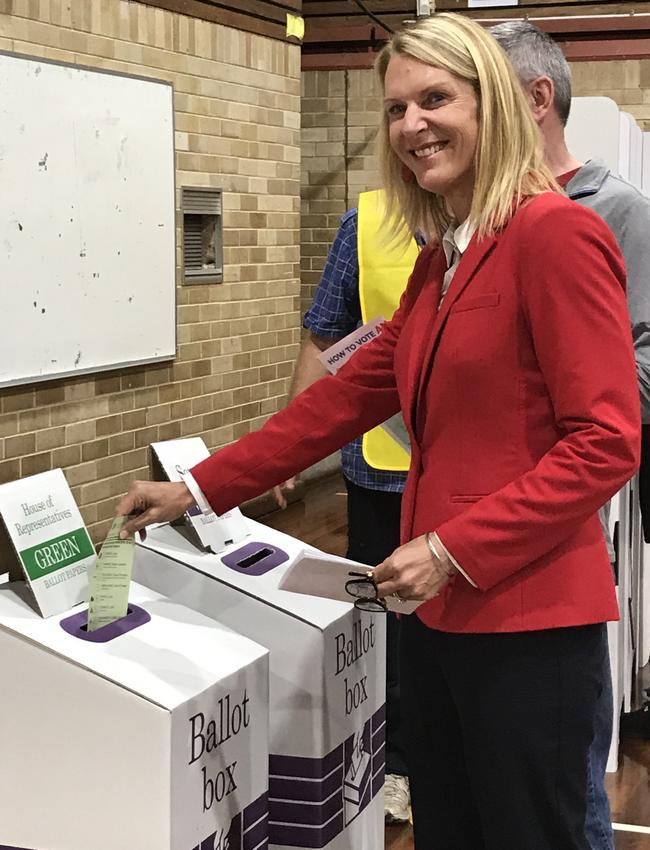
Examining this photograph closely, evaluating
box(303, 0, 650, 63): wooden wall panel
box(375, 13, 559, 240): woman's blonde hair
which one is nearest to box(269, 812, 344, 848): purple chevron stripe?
box(375, 13, 559, 240): woman's blonde hair

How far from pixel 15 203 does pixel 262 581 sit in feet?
9.69

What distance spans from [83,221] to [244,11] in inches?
74.2

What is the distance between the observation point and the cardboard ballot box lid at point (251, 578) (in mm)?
1883

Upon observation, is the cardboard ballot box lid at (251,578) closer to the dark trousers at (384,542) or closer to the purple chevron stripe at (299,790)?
the purple chevron stripe at (299,790)

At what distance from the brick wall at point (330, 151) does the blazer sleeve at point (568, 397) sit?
22.3 feet

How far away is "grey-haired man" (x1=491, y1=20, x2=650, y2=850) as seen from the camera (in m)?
1.98

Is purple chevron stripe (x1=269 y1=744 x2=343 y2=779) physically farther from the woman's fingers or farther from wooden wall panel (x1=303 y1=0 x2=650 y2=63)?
wooden wall panel (x1=303 y1=0 x2=650 y2=63)

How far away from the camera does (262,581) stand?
6.38 feet

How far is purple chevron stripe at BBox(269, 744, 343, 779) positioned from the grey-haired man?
47 cm

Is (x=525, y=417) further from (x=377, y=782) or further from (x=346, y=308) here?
(x=346, y=308)

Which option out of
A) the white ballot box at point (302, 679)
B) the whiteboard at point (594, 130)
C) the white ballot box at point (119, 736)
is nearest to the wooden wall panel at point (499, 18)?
the whiteboard at point (594, 130)

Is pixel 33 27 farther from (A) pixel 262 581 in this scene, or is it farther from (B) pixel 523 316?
(B) pixel 523 316

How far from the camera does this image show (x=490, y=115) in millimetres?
1442

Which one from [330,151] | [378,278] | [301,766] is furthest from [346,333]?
[330,151]
